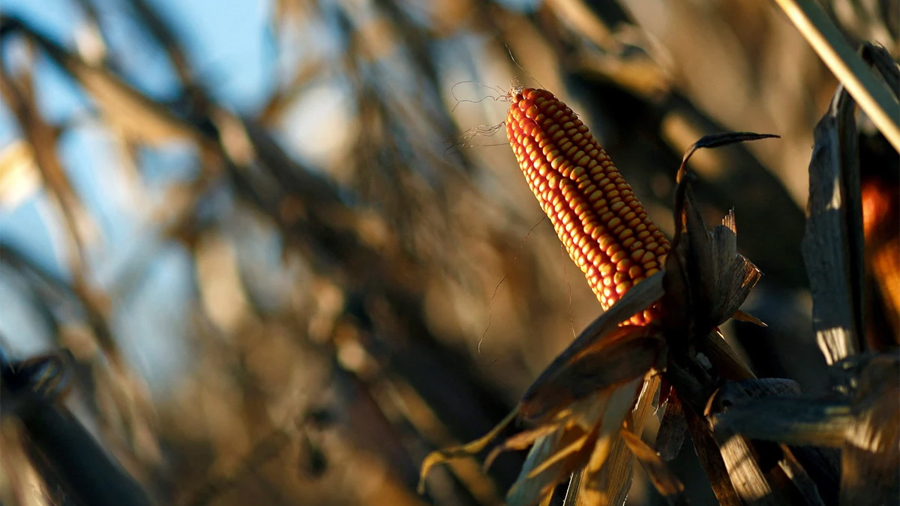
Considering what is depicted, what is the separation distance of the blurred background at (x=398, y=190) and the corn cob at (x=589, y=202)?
1.59 m

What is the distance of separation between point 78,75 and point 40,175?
46 cm

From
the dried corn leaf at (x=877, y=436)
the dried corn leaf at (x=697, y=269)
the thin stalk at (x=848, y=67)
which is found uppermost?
the thin stalk at (x=848, y=67)

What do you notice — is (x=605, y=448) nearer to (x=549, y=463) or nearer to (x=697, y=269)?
(x=549, y=463)

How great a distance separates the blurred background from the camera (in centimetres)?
285

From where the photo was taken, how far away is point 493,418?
3611mm

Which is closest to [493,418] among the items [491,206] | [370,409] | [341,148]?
[370,409]

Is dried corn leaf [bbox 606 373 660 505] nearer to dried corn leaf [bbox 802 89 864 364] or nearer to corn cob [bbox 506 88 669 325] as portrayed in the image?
corn cob [bbox 506 88 669 325]

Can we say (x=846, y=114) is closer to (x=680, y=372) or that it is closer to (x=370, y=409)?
(x=680, y=372)

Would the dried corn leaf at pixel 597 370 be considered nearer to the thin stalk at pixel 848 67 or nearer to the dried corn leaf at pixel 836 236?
the dried corn leaf at pixel 836 236

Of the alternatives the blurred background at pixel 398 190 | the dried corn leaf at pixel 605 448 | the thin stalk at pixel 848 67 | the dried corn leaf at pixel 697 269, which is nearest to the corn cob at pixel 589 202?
Result: the dried corn leaf at pixel 697 269

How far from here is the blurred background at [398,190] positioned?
285 centimetres

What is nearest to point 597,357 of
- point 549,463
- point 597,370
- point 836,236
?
point 597,370

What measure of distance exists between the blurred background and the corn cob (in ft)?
5.21

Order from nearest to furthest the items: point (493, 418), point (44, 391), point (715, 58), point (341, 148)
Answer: point (44, 391) < point (715, 58) < point (493, 418) < point (341, 148)
